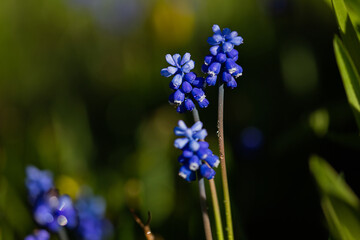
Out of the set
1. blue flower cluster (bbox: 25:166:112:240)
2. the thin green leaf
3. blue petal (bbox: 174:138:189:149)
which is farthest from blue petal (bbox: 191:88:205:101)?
blue flower cluster (bbox: 25:166:112:240)

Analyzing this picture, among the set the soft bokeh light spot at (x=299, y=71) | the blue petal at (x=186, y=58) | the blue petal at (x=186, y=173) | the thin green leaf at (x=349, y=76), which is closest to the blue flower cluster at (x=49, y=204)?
the blue petal at (x=186, y=173)

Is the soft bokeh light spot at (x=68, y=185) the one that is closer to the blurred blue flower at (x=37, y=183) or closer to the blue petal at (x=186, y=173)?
the blurred blue flower at (x=37, y=183)

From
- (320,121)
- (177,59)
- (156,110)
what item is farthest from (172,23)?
(177,59)

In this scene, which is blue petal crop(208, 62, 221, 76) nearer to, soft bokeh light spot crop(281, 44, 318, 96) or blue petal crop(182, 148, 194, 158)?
blue petal crop(182, 148, 194, 158)

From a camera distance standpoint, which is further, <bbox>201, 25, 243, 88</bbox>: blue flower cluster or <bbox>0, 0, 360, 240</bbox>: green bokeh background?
<bbox>0, 0, 360, 240</bbox>: green bokeh background

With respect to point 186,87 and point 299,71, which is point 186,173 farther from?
point 299,71

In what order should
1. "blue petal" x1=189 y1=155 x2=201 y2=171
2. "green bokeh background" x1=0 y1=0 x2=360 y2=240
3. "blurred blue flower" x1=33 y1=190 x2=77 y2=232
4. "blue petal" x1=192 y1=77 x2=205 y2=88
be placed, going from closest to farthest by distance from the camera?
"blue petal" x1=189 y1=155 x2=201 y2=171
"blue petal" x1=192 y1=77 x2=205 y2=88
"blurred blue flower" x1=33 y1=190 x2=77 y2=232
"green bokeh background" x1=0 y1=0 x2=360 y2=240

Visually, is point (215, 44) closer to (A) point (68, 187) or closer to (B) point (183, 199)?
(B) point (183, 199)
